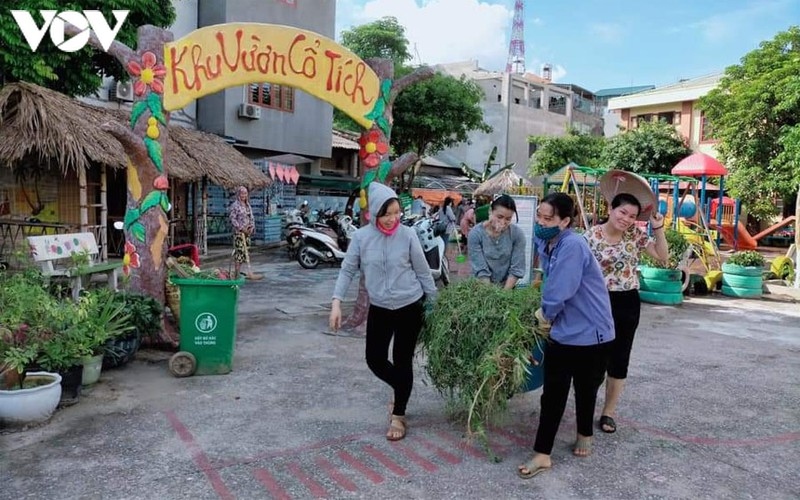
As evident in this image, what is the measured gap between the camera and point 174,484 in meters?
3.26

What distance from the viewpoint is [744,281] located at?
10609mm

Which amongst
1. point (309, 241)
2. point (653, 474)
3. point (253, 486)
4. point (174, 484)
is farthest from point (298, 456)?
point (309, 241)

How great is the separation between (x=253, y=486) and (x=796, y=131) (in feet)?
43.6

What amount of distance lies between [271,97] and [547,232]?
16037mm

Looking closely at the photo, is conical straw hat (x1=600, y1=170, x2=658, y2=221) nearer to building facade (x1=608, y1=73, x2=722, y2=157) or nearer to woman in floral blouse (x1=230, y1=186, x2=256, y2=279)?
woman in floral blouse (x1=230, y1=186, x2=256, y2=279)

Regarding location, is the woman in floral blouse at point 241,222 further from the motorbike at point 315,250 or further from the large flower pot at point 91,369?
the large flower pot at point 91,369

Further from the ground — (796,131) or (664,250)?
(796,131)

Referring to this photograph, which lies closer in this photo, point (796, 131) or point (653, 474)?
point (653, 474)

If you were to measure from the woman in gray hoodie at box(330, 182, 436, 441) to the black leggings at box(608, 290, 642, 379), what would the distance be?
118 cm

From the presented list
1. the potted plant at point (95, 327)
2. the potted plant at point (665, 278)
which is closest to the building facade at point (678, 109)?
the potted plant at point (665, 278)

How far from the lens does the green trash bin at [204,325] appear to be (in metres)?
5.09

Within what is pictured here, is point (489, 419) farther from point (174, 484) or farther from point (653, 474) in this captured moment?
point (174, 484)

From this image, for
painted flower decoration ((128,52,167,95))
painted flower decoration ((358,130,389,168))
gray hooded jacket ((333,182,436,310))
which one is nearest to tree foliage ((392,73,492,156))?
painted flower decoration ((358,130,389,168))

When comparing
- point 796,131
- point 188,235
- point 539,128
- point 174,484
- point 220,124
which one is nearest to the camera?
point 174,484
